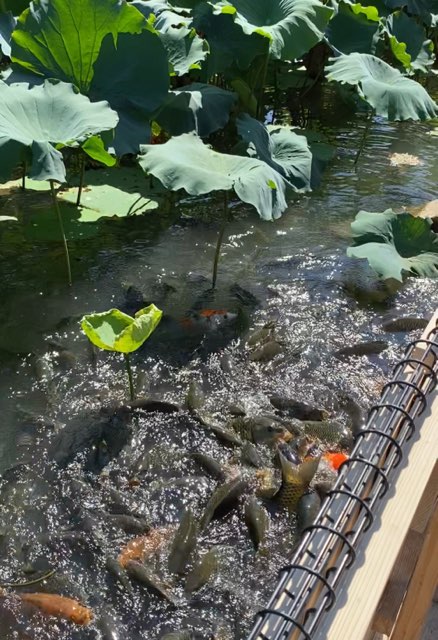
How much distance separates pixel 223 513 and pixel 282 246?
2715 millimetres

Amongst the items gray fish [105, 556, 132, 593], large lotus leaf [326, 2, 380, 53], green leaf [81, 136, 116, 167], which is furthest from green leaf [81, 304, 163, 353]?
large lotus leaf [326, 2, 380, 53]

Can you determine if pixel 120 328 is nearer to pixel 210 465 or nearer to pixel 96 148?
pixel 210 465

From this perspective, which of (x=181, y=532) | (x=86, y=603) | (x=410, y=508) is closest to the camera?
(x=410, y=508)

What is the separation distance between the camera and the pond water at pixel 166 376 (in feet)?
8.57

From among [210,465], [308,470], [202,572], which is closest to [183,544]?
[202,572]

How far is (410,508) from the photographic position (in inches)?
49.4

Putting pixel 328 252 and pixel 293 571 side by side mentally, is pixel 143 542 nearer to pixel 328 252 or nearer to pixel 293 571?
pixel 293 571

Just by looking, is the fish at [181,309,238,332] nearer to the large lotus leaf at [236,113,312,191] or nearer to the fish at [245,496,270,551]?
the large lotus leaf at [236,113,312,191]

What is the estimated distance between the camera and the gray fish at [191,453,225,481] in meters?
3.09

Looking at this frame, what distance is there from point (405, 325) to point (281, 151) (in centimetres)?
153

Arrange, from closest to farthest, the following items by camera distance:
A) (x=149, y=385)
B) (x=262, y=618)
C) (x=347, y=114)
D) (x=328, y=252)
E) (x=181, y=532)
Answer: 1. (x=262, y=618)
2. (x=181, y=532)
3. (x=149, y=385)
4. (x=328, y=252)
5. (x=347, y=114)

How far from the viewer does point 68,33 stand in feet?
15.2

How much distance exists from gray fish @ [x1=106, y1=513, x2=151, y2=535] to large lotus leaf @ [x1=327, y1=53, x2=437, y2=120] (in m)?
3.98

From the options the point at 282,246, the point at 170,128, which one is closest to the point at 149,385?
the point at 282,246
